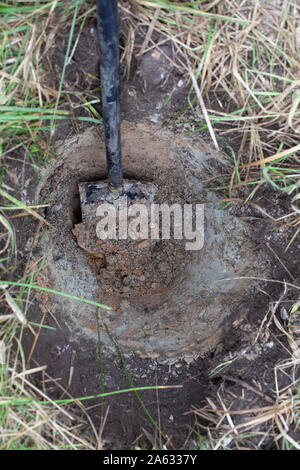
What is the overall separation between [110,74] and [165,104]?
1.27ft

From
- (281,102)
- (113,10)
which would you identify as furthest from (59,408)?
(281,102)

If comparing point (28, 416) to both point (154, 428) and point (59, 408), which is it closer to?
point (59, 408)

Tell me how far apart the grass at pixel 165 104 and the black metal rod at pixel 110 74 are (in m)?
0.14

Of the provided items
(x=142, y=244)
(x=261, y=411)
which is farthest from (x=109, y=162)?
(x=261, y=411)

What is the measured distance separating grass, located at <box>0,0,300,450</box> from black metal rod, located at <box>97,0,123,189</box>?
144 mm

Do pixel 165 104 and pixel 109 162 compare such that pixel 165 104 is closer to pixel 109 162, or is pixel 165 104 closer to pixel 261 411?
pixel 109 162

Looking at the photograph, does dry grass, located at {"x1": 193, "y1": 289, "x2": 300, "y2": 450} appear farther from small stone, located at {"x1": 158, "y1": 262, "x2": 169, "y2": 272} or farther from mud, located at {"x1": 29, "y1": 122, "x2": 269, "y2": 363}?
small stone, located at {"x1": 158, "y1": 262, "x2": 169, "y2": 272}

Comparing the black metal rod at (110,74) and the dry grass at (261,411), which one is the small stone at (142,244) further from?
the dry grass at (261,411)

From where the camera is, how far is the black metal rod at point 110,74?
103 centimetres

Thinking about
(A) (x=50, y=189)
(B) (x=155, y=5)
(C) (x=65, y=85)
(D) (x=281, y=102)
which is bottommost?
(A) (x=50, y=189)

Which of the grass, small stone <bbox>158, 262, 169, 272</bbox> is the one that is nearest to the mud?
small stone <bbox>158, 262, 169, 272</bbox>

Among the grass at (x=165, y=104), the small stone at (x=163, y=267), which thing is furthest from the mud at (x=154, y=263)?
the grass at (x=165, y=104)

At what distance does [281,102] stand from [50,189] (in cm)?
112

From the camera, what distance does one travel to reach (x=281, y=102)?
57.7 inches
